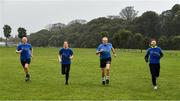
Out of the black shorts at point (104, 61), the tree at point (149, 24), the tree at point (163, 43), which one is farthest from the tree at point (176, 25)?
the black shorts at point (104, 61)

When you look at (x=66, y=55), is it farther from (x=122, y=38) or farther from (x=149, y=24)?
(x=149, y=24)

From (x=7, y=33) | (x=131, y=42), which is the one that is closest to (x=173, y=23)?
(x=131, y=42)

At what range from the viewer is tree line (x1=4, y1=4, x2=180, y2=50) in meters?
111

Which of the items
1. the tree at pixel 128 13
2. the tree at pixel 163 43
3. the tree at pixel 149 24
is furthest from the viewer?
the tree at pixel 128 13

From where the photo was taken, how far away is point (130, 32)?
115 m

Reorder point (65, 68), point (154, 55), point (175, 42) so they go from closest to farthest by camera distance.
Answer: point (154, 55) → point (65, 68) → point (175, 42)

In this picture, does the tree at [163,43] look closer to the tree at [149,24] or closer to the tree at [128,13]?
the tree at [149,24]

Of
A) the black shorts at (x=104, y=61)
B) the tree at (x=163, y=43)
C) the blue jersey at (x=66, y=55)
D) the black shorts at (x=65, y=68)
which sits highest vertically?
the blue jersey at (x=66, y=55)

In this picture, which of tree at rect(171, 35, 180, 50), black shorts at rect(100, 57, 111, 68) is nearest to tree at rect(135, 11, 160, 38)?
tree at rect(171, 35, 180, 50)

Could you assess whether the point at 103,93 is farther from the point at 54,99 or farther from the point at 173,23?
the point at 173,23

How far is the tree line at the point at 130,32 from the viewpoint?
364 ft

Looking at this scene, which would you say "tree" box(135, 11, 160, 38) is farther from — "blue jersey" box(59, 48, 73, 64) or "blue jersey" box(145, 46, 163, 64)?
"blue jersey" box(145, 46, 163, 64)

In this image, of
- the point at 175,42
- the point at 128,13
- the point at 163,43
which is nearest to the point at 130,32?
the point at 163,43

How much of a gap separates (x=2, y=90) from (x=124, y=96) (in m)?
4.95
